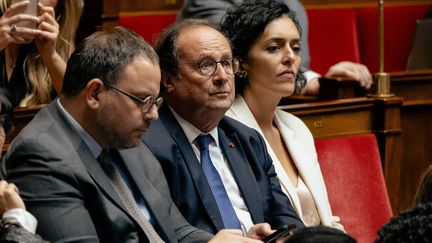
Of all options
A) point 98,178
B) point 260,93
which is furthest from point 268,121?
point 98,178

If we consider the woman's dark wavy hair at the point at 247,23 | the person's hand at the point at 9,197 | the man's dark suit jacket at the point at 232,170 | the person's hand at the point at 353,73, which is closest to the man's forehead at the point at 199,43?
the man's dark suit jacket at the point at 232,170

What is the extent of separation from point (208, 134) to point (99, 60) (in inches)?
15.6

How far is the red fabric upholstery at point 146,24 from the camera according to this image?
9.57ft

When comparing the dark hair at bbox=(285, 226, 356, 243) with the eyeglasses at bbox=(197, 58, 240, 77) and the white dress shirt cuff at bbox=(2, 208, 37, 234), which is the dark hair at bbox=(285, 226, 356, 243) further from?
the eyeglasses at bbox=(197, 58, 240, 77)

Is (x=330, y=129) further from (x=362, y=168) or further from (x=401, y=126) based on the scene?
(x=401, y=126)

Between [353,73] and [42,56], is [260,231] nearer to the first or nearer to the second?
[42,56]

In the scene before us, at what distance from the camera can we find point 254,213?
5.95ft

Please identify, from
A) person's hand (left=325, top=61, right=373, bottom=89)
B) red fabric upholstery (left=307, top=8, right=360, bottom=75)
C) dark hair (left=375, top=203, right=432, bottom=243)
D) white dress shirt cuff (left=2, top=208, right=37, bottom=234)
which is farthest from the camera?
red fabric upholstery (left=307, top=8, right=360, bottom=75)

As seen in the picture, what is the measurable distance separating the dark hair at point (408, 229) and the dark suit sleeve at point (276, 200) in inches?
35.5

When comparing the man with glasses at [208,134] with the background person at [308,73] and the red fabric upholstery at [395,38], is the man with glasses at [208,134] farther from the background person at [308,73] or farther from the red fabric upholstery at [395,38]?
the red fabric upholstery at [395,38]

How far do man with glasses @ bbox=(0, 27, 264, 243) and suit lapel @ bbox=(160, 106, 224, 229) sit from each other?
0.15 m

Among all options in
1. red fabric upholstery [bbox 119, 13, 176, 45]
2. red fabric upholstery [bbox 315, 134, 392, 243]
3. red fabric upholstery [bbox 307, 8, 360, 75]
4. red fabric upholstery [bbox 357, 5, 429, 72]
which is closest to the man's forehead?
red fabric upholstery [bbox 315, 134, 392, 243]

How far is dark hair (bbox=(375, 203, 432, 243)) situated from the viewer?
941 mm

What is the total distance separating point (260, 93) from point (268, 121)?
64 millimetres
